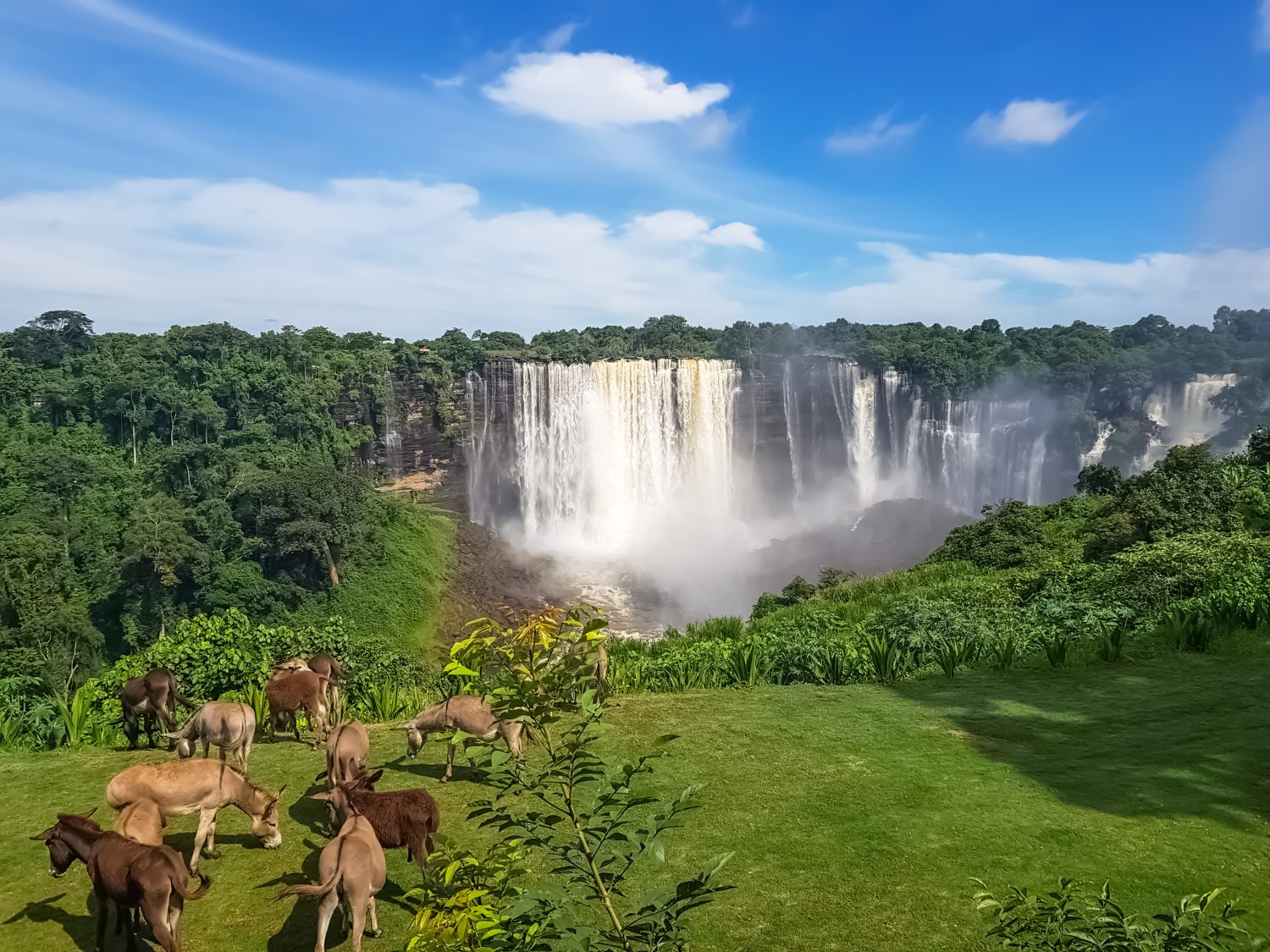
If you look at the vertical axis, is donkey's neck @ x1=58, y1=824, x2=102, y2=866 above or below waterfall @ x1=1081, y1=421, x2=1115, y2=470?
above

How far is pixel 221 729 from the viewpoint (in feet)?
22.2

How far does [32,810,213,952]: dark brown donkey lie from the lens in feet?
14.4

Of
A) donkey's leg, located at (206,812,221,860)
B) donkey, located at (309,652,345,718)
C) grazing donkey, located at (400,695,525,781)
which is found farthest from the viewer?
donkey, located at (309,652,345,718)

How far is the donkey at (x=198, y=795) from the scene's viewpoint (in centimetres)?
540

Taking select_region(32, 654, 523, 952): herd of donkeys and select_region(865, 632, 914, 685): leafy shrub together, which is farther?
select_region(865, 632, 914, 685): leafy shrub

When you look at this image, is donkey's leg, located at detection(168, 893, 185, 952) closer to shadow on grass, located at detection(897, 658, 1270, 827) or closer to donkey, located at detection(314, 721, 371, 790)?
donkey, located at detection(314, 721, 371, 790)

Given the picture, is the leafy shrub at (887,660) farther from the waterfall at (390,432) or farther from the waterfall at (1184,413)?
the waterfall at (1184,413)

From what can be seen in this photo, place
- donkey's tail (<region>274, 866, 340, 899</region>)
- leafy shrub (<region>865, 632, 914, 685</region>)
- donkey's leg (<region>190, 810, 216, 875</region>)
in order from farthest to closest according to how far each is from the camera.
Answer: leafy shrub (<region>865, 632, 914, 685</region>) → donkey's leg (<region>190, 810, 216, 875</region>) → donkey's tail (<region>274, 866, 340, 899</region>)

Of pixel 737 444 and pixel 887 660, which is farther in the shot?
→ pixel 737 444

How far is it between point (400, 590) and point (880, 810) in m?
33.8

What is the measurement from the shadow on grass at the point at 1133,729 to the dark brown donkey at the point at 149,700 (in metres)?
7.05

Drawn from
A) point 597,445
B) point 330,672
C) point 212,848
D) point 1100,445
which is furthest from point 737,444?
point 212,848

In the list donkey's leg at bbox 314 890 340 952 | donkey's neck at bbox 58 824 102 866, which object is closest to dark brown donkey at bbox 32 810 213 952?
donkey's neck at bbox 58 824 102 866

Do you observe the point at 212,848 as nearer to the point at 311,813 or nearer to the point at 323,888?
the point at 311,813
